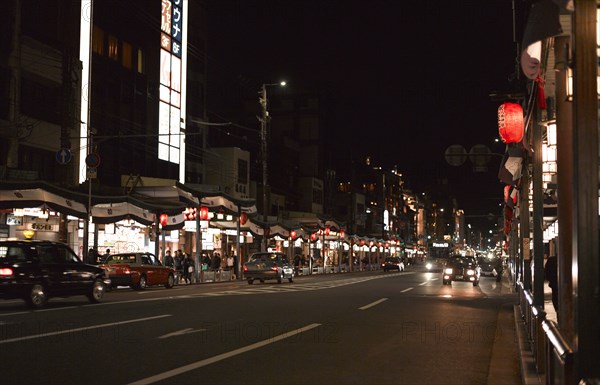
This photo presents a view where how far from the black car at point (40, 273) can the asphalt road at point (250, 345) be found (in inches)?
29.1

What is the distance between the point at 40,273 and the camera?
20.0 m

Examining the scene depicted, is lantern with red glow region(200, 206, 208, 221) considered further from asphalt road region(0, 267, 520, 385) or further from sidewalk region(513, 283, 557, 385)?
sidewalk region(513, 283, 557, 385)

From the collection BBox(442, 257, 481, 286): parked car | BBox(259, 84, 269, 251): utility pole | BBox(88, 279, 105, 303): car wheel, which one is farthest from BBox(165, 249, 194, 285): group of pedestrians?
BBox(88, 279, 105, 303): car wheel

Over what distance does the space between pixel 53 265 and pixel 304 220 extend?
182 feet

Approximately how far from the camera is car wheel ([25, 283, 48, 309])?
1973 cm

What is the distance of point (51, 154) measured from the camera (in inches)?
1528

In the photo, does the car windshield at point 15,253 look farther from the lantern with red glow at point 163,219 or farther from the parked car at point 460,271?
the parked car at point 460,271

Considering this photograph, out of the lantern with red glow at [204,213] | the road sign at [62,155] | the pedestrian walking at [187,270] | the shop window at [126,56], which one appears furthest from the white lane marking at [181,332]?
the shop window at [126,56]

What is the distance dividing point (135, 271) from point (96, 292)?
361 inches

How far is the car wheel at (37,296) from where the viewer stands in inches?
777

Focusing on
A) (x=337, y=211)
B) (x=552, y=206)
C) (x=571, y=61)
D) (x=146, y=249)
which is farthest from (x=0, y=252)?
(x=337, y=211)

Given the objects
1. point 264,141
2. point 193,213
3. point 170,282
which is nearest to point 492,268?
point 264,141

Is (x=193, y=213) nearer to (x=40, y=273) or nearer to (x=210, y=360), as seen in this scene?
(x=40, y=273)

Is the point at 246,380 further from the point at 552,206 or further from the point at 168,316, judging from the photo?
the point at 552,206
